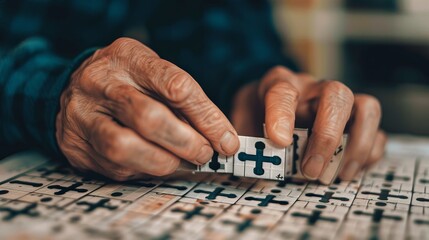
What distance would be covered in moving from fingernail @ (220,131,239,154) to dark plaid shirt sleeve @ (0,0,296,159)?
0.22 metres

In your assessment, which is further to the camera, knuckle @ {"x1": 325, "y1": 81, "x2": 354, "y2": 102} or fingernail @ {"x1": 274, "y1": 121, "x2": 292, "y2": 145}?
knuckle @ {"x1": 325, "y1": 81, "x2": 354, "y2": 102}

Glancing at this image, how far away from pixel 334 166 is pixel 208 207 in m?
0.35

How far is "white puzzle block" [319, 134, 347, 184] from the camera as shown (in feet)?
3.91

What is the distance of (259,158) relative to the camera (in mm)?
1108

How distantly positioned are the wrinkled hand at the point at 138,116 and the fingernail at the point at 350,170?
1.07ft

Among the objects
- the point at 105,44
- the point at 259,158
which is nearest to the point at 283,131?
the point at 259,158

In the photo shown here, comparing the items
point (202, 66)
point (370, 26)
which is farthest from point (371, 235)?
point (370, 26)

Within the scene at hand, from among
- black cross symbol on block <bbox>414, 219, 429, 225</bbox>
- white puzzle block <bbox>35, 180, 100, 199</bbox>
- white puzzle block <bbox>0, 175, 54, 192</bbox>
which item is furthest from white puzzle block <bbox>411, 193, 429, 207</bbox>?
white puzzle block <bbox>0, 175, 54, 192</bbox>

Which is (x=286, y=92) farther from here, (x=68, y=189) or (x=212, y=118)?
(x=68, y=189)

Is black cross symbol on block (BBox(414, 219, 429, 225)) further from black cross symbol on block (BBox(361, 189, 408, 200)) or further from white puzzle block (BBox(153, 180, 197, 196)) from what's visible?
white puzzle block (BBox(153, 180, 197, 196))

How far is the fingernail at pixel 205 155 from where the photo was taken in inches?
41.8

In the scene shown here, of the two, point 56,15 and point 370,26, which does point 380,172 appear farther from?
point 370,26

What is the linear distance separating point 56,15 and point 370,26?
230cm

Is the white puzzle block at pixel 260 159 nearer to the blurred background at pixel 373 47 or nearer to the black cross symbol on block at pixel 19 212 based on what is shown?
the black cross symbol on block at pixel 19 212
